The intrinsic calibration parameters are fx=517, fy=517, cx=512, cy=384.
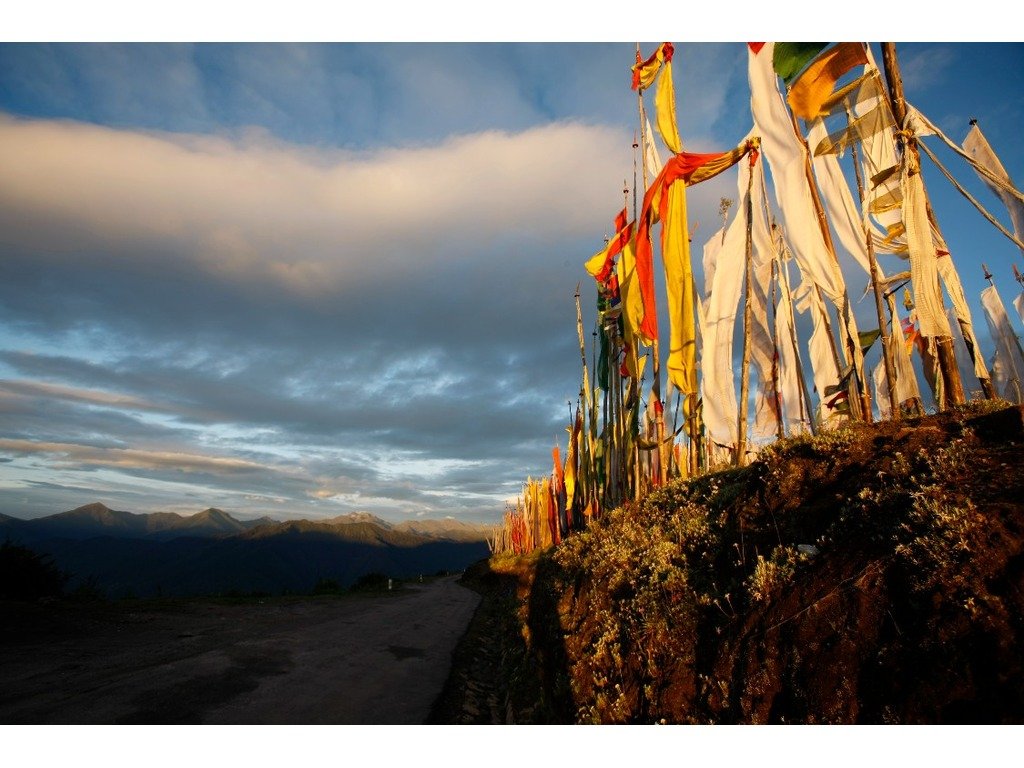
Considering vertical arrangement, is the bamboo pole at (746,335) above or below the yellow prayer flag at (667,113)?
below

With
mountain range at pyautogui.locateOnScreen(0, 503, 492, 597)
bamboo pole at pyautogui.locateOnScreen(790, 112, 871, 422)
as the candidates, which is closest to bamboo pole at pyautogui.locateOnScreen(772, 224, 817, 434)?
bamboo pole at pyautogui.locateOnScreen(790, 112, 871, 422)

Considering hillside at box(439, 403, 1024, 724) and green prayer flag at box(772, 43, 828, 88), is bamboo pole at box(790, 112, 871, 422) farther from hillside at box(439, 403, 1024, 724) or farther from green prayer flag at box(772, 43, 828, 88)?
hillside at box(439, 403, 1024, 724)

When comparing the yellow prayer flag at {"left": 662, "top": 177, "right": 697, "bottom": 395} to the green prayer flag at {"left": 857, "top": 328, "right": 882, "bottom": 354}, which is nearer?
the yellow prayer flag at {"left": 662, "top": 177, "right": 697, "bottom": 395}

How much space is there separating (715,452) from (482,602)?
42.5ft

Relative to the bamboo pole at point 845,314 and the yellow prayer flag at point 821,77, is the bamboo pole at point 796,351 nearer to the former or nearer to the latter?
the bamboo pole at point 845,314

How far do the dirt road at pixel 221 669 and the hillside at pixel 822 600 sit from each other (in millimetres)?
1280

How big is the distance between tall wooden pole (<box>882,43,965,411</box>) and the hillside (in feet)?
1.01

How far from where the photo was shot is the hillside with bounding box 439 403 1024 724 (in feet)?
9.45

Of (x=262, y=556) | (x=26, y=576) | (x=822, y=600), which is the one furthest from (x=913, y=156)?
(x=262, y=556)

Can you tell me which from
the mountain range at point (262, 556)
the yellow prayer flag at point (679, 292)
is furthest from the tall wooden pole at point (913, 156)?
the mountain range at point (262, 556)

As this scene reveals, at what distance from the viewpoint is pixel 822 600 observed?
3.67 m

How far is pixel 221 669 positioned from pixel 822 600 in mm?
8204

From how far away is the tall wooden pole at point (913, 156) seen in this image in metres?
5.63

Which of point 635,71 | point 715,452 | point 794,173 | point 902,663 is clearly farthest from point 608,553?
point 635,71
